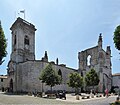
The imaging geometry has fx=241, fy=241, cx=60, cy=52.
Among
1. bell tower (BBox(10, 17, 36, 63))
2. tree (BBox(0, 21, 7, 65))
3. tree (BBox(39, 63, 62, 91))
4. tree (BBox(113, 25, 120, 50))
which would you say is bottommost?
tree (BBox(39, 63, 62, 91))

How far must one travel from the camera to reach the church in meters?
65.0

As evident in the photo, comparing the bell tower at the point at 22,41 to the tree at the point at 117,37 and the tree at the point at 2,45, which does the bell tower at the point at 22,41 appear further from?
the tree at the point at 2,45

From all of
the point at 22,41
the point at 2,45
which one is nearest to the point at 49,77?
the point at 22,41

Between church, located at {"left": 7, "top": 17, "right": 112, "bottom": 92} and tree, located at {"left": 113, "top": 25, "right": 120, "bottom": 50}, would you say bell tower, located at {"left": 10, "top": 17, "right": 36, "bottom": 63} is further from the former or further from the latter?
tree, located at {"left": 113, "top": 25, "right": 120, "bottom": 50}

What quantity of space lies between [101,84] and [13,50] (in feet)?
103

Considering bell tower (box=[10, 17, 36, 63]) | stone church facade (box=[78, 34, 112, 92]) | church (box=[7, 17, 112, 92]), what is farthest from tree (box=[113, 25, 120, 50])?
stone church facade (box=[78, 34, 112, 92])

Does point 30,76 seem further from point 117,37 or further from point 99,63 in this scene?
point 117,37

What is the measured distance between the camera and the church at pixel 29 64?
65.0m

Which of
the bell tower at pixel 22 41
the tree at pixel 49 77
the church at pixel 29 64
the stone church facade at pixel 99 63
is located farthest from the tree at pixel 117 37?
the stone church facade at pixel 99 63

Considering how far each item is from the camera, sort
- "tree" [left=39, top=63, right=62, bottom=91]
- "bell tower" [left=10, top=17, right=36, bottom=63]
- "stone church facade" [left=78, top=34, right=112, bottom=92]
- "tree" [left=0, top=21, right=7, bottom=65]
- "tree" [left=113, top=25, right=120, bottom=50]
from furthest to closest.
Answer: "stone church facade" [left=78, top=34, right=112, bottom=92] < "bell tower" [left=10, top=17, right=36, bottom=63] < "tree" [left=39, top=63, right=62, bottom=91] < "tree" [left=113, top=25, right=120, bottom=50] < "tree" [left=0, top=21, right=7, bottom=65]

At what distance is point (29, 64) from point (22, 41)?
868cm

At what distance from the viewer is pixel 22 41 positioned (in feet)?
232

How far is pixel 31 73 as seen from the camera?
64.9 metres

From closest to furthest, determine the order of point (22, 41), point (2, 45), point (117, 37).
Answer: point (2, 45) → point (117, 37) → point (22, 41)
